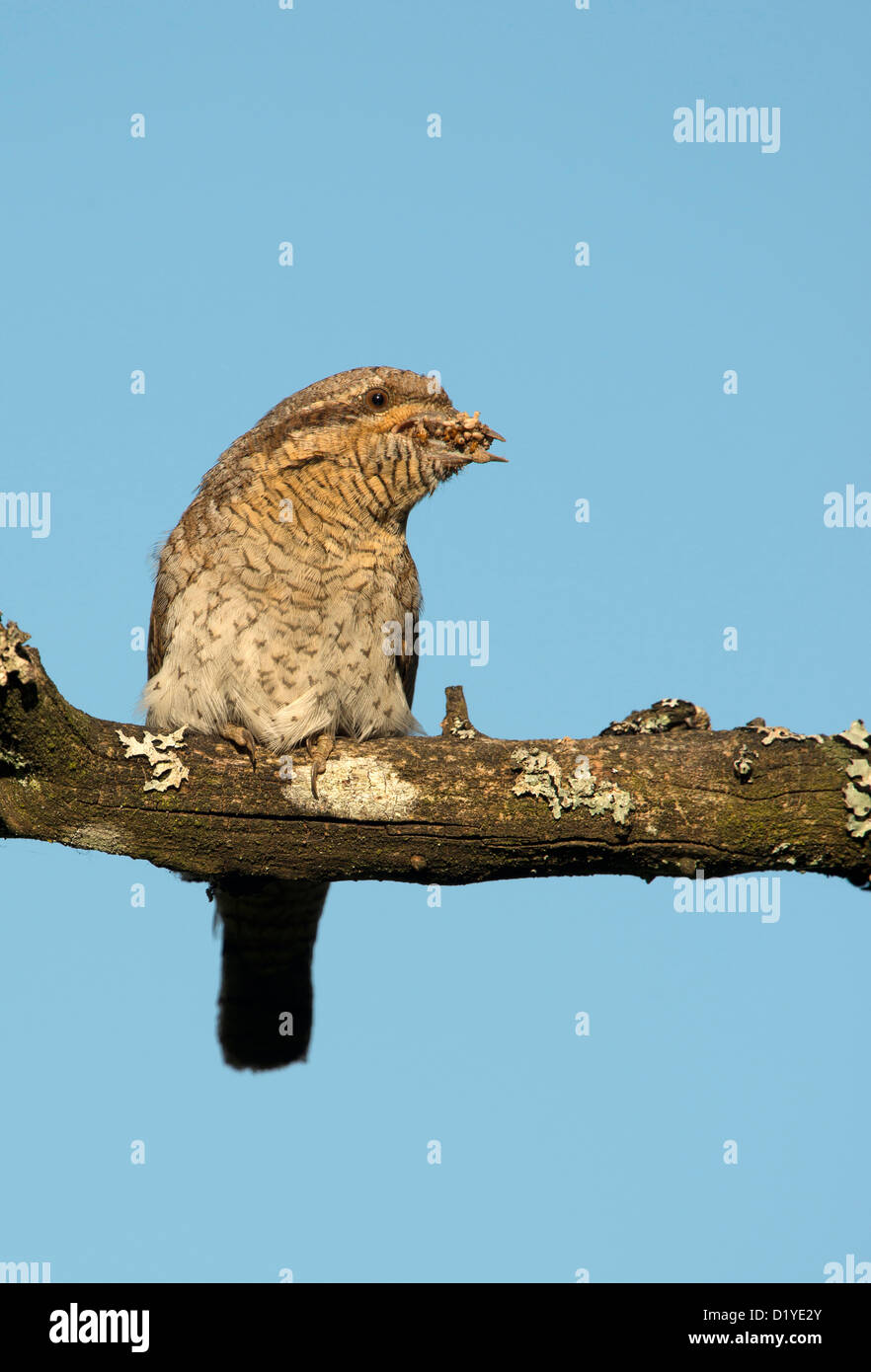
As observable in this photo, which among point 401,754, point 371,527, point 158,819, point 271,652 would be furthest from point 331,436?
point 158,819

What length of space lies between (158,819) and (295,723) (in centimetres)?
96

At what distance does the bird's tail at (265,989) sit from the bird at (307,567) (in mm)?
555

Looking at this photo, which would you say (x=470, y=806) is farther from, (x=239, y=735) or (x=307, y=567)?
(x=307, y=567)

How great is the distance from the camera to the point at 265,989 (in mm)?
6980

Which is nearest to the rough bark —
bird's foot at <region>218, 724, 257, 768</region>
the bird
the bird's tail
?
bird's foot at <region>218, 724, 257, 768</region>

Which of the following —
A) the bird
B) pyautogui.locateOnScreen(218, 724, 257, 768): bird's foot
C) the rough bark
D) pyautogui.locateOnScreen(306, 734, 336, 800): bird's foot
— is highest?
the bird

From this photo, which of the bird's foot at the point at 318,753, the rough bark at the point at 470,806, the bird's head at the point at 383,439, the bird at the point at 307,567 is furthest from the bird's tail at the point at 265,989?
the bird's head at the point at 383,439

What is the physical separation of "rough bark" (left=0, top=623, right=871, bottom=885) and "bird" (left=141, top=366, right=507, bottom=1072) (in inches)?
28.7

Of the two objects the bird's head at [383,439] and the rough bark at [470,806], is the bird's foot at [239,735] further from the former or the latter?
the bird's head at [383,439]

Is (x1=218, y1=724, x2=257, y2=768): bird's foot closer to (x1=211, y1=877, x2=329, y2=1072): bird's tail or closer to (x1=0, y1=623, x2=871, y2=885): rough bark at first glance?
(x1=0, y1=623, x2=871, y2=885): rough bark

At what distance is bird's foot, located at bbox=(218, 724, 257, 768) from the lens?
17.5 feet

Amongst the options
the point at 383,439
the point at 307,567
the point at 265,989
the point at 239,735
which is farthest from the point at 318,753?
the point at 265,989

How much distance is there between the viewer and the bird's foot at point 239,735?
5340 mm

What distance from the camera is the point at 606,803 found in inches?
184
